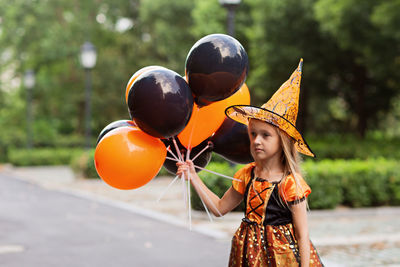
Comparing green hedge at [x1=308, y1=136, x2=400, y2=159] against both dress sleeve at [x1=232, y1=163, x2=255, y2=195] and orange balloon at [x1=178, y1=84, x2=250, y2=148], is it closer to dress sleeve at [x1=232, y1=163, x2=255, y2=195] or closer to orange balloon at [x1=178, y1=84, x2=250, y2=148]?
orange balloon at [x1=178, y1=84, x2=250, y2=148]

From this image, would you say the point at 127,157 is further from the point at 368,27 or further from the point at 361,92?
the point at 361,92

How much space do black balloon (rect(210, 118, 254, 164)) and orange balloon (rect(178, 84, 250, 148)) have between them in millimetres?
47

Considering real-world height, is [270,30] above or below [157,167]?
above

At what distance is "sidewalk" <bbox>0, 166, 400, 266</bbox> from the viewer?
6539 mm

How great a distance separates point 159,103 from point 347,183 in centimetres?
839

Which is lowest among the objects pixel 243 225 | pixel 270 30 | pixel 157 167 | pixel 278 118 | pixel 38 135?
pixel 38 135

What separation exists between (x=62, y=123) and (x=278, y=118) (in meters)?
37.9

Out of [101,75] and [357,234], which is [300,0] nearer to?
[357,234]

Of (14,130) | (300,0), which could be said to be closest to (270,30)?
(300,0)

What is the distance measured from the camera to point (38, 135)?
32.3 meters

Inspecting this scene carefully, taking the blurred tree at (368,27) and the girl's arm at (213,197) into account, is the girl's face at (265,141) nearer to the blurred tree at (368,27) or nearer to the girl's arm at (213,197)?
the girl's arm at (213,197)

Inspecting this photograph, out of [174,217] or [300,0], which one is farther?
[300,0]

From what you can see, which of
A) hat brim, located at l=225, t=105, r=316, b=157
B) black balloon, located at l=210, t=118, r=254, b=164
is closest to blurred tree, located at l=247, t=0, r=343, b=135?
black balloon, located at l=210, t=118, r=254, b=164

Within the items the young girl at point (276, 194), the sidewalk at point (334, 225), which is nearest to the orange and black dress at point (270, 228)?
the young girl at point (276, 194)
